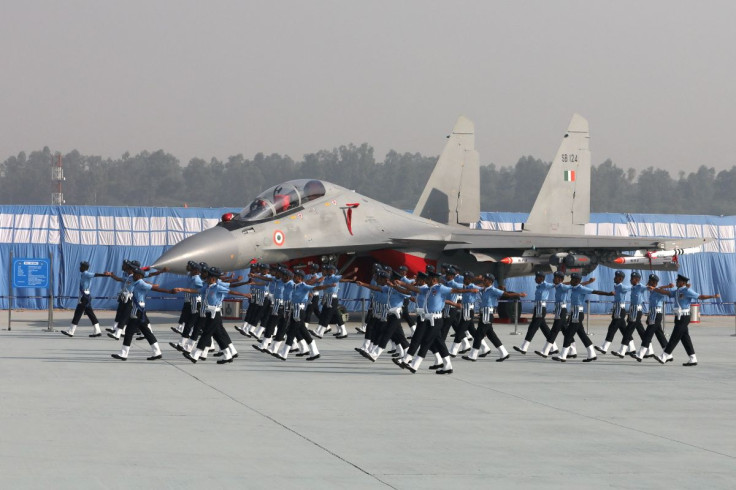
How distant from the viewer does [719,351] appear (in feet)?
71.4

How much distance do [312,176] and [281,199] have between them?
101452 millimetres

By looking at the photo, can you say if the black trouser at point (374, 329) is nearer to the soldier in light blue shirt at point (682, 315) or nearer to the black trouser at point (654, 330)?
the black trouser at point (654, 330)

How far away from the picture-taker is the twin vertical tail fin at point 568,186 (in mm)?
32344

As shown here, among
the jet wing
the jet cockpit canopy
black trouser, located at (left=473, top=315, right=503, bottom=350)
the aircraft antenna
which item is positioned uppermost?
the aircraft antenna

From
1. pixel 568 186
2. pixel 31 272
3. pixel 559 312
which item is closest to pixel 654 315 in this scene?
pixel 559 312

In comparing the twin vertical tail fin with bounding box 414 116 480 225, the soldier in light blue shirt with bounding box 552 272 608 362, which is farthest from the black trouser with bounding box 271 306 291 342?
the twin vertical tail fin with bounding box 414 116 480 225

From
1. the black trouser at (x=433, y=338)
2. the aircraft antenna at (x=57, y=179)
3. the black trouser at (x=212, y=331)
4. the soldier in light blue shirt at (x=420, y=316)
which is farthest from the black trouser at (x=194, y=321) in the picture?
the aircraft antenna at (x=57, y=179)

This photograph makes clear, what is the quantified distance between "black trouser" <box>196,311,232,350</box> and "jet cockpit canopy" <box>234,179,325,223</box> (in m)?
7.41

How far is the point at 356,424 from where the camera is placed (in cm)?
1100

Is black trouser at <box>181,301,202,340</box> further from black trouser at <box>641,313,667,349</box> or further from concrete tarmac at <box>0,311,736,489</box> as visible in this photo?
black trouser at <box>641,313,667,349</box>

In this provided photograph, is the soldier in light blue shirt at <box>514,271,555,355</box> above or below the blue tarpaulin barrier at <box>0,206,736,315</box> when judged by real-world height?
below

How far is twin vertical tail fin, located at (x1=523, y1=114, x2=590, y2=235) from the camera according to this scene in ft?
106

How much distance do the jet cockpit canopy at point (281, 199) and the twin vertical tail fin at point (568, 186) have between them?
9230mm

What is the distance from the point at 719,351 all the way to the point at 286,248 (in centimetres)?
957
